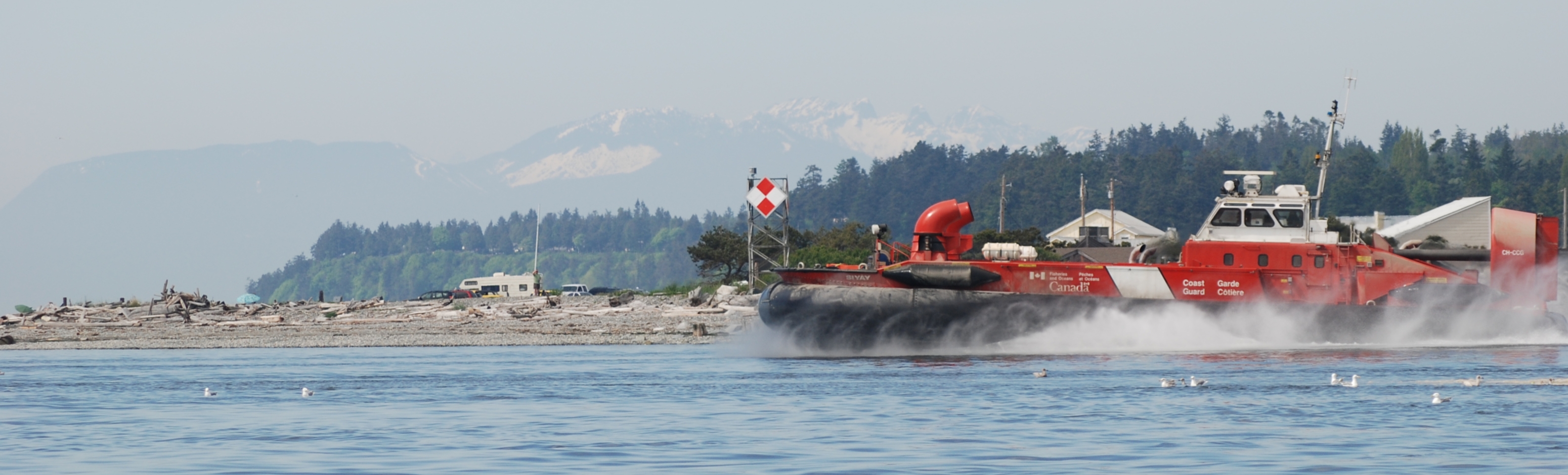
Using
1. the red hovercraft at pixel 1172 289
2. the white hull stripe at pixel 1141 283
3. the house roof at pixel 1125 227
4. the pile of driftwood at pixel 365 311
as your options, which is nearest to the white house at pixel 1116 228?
the house roof at pixel 1125 227

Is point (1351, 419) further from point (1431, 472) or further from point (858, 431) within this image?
point (858, 431)

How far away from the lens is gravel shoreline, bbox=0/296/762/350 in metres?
36.2

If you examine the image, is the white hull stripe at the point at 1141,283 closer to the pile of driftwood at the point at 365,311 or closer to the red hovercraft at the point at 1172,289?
the red hovercraft at the point at 1172,289

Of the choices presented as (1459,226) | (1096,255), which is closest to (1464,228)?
(1459,226)

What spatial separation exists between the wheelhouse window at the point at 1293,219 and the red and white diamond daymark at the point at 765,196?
58.8ft

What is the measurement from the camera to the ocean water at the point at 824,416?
1316 centimetres

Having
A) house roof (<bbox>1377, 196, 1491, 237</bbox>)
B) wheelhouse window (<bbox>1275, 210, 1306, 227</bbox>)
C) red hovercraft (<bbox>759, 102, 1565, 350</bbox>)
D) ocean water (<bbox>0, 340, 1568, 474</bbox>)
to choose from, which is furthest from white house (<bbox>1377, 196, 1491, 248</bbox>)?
ocean water (<bbox>0, 340, 1568, 474</bbox>)

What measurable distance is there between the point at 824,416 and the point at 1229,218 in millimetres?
13294

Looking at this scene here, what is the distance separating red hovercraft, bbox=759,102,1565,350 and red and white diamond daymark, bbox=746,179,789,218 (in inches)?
629

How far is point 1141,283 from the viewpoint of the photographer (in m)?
26.9

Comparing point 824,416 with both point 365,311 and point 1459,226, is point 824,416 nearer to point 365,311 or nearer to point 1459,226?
point 365,311

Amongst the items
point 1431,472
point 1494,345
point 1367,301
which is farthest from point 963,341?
point 1431,472

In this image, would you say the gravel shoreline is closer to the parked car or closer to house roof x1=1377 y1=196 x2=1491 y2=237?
the parked car

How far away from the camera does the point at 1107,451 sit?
13.5 metres
